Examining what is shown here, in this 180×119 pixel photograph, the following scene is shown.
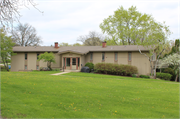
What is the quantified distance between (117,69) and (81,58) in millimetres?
6616

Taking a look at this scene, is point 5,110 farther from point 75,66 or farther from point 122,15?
point 122,15

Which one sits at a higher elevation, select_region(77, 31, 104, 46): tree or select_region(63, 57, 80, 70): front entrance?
select_region(77, 31, 104, 46): tree

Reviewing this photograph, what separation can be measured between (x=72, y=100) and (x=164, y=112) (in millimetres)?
4626

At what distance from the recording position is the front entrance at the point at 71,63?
25.6m

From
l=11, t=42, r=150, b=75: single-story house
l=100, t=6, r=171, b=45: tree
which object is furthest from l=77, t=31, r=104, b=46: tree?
l=11, t=42, r=150, b=75: single-story house

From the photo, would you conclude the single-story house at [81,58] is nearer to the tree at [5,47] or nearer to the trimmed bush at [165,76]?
the tree at [5,47]

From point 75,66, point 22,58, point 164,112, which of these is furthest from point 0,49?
point 164,112

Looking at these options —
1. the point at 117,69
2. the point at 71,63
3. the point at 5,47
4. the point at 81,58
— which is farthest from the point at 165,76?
the point at 5,47

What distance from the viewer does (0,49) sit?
24.5m

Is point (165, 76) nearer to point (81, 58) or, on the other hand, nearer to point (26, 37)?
point (81, 58)

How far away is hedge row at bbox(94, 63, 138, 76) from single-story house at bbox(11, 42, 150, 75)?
2592 mm

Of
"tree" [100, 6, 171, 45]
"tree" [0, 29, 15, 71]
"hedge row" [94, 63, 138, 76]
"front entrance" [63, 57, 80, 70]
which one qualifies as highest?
"tree" [100, 6, 171, 45]

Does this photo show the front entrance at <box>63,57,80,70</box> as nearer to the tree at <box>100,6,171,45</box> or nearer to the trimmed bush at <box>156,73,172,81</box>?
the trimmed bush at <box>156,73,172,81</box>

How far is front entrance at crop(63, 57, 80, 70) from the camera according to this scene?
1007 inches
